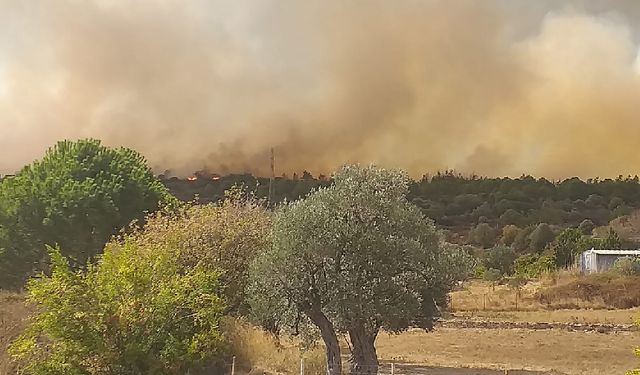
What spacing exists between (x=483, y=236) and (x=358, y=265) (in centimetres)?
10001

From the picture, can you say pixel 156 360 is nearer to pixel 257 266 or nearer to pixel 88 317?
pixel 88 317

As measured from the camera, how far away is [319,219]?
2023 cm

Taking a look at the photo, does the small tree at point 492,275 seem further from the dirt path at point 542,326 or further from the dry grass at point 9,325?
the dry grass at point 9,325

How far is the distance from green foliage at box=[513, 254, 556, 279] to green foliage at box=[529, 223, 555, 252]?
16768mm

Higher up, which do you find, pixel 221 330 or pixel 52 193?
pixel 52 193

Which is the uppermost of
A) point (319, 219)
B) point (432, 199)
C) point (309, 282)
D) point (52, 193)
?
point (432, 199)

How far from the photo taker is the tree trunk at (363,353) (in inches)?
825

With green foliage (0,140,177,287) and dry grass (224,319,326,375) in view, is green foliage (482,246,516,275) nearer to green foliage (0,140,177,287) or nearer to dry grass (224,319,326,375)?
green foliage (0,140,177,287)

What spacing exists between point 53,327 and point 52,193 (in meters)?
26.9

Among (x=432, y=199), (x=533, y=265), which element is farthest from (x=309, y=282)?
(x=432, y=199)

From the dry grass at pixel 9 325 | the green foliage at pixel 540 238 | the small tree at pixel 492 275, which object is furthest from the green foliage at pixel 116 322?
the green foliage at pixel 540 238

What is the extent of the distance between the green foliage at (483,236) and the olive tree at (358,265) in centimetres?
9467

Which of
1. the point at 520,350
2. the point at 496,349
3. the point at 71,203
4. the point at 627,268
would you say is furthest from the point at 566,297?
the point at 71,203

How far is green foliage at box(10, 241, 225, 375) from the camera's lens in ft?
63.0
